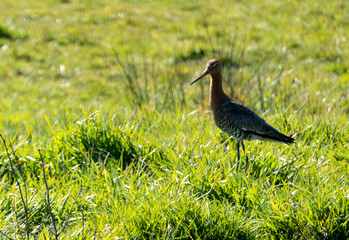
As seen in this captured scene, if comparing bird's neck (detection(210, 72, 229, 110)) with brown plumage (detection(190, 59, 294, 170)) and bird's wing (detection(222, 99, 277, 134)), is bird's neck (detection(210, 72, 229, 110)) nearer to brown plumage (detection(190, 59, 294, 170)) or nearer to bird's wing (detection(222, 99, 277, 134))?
brown plumage (detection(190, 59, 294, 170))

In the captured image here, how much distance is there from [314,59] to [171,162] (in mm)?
6353

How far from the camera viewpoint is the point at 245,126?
4625 millimetres

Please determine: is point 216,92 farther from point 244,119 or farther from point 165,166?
point 165,166

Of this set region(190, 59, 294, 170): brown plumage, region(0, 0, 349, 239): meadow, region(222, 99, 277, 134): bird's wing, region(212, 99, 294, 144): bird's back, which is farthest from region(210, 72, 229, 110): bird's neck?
region(0, 0, 349, 239): meadow

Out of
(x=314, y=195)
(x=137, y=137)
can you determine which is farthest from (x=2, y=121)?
(x=314, y=195)

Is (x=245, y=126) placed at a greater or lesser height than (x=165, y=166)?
greater

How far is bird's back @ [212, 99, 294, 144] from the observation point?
4530 mm

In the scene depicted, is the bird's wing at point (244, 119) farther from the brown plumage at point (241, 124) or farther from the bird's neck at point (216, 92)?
the bird's neck at point (216, 92)

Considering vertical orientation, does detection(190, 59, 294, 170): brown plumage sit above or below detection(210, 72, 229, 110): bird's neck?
below

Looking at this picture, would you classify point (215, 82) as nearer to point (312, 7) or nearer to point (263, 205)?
point (263, 205)

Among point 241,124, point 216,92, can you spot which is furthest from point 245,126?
point 216,92

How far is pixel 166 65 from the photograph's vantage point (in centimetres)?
978

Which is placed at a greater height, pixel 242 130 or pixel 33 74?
pixel 242 130

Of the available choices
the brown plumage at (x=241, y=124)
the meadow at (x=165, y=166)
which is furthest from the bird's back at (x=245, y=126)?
the meadow at (x=165, y=166)
